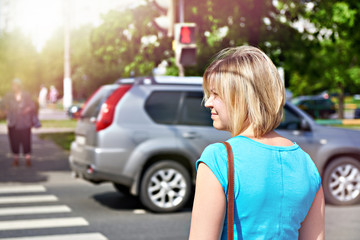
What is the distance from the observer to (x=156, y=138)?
8.29 m

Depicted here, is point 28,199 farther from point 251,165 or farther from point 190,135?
point 251,165

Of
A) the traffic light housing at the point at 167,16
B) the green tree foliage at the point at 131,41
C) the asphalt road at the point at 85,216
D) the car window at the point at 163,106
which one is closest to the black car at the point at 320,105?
the green tree foliage at the point at 131,41

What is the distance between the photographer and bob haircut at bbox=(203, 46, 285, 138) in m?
2.05

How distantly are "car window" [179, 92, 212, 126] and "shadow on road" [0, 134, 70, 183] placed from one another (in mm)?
4107

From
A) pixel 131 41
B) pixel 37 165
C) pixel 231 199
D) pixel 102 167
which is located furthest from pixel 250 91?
pixel 131 41

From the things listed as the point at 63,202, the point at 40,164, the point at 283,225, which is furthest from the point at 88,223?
the point at 40,164

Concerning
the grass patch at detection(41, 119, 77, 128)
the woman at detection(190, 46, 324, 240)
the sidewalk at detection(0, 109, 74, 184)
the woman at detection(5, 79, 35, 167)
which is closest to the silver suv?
the sidewalk at detection(0, 109, 74, 184)

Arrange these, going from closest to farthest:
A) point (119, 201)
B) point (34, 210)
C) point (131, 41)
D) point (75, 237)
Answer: point (75, 237)
point (34, 210)
point (119, 201)
point (131, 41)

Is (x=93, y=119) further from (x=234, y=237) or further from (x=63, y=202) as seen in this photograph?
(x=234, y=237)

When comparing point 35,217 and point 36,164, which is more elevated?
point 35,217

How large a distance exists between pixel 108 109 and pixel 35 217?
1.59 metres

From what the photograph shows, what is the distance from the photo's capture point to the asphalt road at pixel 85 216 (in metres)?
7.02

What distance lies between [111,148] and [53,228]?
4.20ft

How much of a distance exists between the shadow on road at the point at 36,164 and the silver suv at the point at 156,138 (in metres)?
3.51
